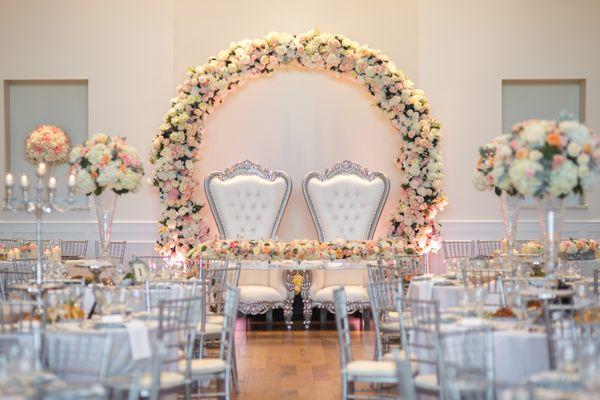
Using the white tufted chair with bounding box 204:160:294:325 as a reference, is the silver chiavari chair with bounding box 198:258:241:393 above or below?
below

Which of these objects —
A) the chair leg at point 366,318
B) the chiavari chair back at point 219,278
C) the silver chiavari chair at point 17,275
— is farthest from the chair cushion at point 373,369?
the chair leg at point 366,318

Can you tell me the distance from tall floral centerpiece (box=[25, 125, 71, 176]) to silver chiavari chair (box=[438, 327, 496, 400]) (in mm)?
8597

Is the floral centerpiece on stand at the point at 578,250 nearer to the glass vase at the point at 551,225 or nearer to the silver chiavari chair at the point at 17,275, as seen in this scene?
the glass vase at the point at 551,225

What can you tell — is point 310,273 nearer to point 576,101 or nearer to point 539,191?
point 576,101

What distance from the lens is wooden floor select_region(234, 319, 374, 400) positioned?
7969 mm

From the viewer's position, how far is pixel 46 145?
42.3ft

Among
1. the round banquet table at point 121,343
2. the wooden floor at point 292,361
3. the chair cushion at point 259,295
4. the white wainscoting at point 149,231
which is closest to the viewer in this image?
the round banquet table at point 121,343

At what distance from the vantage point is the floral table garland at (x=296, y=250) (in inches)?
445

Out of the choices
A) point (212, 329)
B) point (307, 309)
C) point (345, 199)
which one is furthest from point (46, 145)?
point (212, 329)

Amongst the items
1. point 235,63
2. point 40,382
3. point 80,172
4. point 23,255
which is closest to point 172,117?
point 235,63

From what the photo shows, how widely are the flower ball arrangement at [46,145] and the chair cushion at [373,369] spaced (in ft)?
25.2

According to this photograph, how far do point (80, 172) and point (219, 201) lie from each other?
3.95m

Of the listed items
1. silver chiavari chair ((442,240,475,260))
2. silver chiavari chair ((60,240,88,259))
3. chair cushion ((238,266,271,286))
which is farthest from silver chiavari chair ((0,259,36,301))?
silver chiavari chair ((442,240,475,260))

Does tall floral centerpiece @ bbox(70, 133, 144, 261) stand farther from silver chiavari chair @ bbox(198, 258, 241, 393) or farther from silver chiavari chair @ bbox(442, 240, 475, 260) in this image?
silver chiavari chair @ bbox(442, 240, 475, 260)
